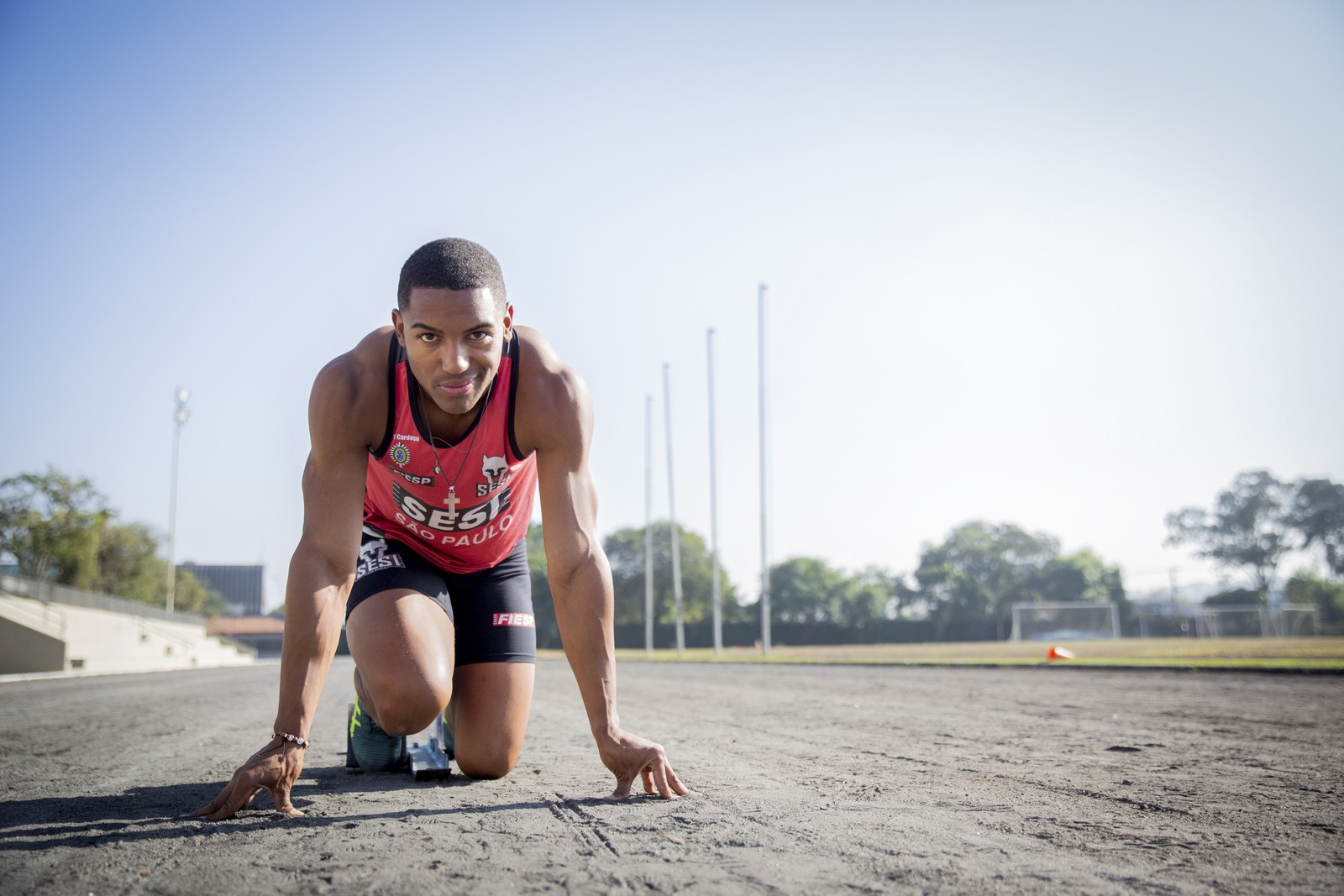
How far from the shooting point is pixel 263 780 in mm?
2701

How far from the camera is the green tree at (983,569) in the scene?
7869 cm

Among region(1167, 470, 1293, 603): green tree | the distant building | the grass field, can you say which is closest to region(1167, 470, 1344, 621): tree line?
region(1167, 470, 1293, 603): green tree

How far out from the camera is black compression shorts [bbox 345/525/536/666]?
3867mm

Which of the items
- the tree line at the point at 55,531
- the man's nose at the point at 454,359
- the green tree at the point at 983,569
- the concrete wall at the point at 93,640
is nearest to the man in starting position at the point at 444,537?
the man's nose at the point at 454,359

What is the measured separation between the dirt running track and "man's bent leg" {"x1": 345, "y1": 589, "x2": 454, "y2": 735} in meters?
0.30

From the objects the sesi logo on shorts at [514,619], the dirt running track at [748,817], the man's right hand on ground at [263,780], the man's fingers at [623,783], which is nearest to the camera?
the dirt running track at [748,817]

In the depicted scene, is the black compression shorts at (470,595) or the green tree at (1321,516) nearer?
the black compression shorts at (470,595)

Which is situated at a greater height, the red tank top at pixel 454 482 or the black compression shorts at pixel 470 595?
the red tank top at pixel 454 482

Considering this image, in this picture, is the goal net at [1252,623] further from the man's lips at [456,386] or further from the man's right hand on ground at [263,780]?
the man's right hand on ground at [263,780]

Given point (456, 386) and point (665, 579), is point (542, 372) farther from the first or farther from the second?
point (665, 579)

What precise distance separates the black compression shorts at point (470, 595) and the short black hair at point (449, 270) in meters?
1.32

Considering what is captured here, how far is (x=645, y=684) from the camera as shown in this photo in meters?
13.4

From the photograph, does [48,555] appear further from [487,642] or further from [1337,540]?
[1337,540]

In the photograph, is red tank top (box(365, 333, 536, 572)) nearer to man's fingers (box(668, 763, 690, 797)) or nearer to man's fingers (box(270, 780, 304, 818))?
man's fingers (box(270, 780, 304, 818))
